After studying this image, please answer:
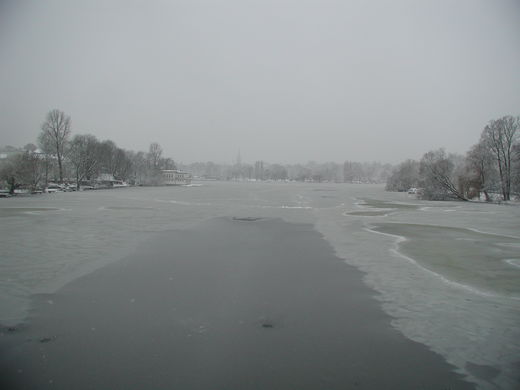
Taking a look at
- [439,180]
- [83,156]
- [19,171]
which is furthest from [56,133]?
[439,180]

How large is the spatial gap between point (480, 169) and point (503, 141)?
19.3 feet

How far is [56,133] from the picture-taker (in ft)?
273

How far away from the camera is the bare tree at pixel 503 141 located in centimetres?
5441

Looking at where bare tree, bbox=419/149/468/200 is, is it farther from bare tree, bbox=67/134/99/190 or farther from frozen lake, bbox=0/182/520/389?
bare tree, bbox=67/134/99/190

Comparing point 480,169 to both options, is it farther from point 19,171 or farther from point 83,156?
point 83,156

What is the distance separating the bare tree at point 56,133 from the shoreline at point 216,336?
287ft

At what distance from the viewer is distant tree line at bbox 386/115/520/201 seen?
181 ft

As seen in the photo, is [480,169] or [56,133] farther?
[56,133]

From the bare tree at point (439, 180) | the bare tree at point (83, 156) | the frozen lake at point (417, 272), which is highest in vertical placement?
the bare tree at point (83, 156)

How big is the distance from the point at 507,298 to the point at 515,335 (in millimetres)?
2330

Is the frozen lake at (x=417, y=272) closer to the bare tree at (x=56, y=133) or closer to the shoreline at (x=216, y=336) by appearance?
the shoreline at (x=216, y=336)

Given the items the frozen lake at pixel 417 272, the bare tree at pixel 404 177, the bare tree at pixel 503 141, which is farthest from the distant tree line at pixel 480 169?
the bare tree at pixel 404 177

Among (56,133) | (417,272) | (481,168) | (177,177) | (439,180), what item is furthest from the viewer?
(177,177)

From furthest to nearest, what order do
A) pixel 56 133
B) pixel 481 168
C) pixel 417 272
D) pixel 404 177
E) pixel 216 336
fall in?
pixel 404 177 → pixel 56 133 → pixel 481 168 → pixel 417 272 → pixel 216 336
